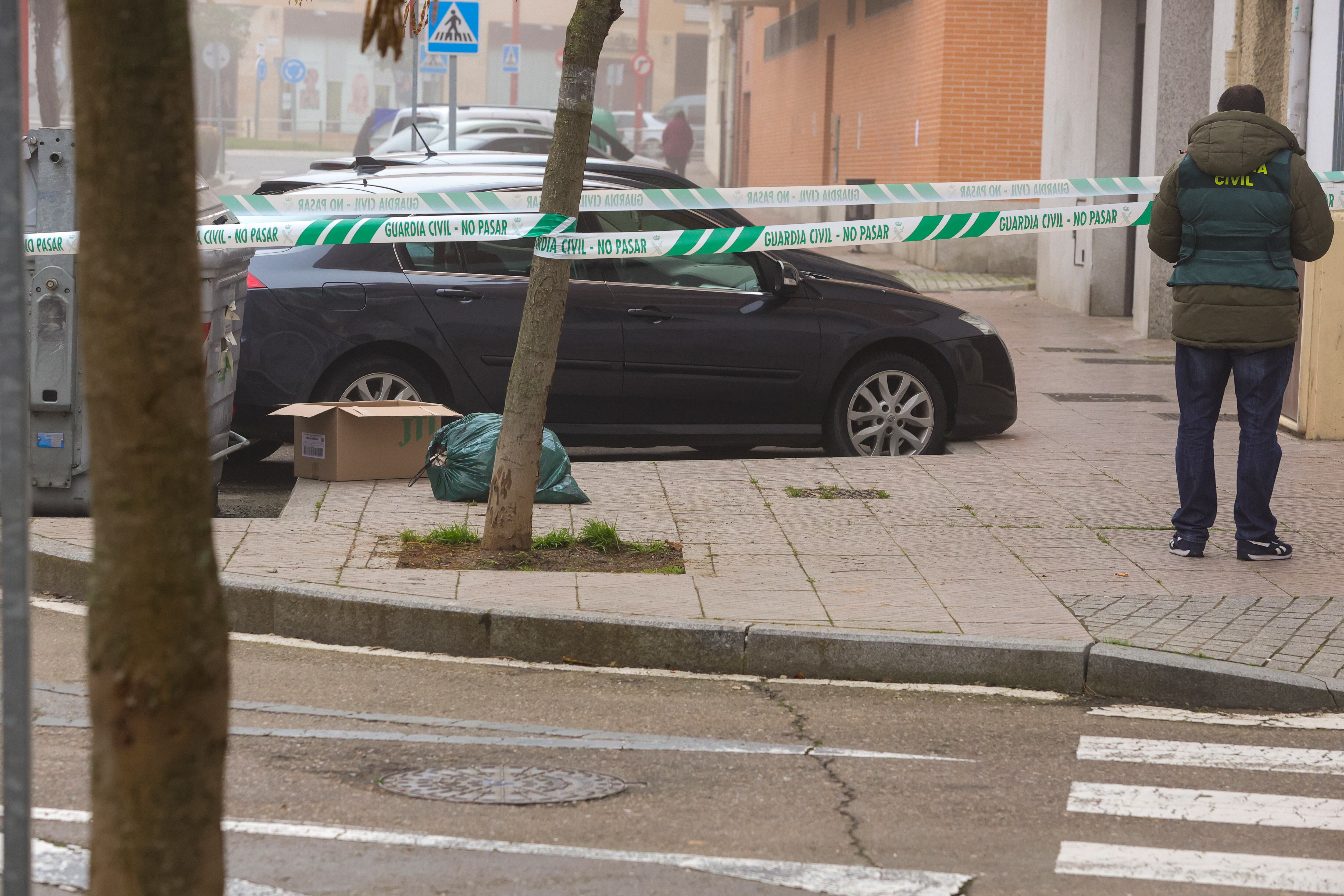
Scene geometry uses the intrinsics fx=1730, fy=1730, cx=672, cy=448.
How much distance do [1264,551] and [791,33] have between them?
31.7 m

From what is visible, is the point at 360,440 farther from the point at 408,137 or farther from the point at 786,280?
the point at 408,137

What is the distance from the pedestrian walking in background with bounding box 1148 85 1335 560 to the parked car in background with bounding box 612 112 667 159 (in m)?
47.6

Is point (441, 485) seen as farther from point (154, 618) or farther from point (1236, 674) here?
point (154, 618)

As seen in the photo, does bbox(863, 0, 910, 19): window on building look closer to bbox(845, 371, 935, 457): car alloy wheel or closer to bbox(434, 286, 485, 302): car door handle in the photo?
bbox(845, 371, 935, 457): car alloy wheel

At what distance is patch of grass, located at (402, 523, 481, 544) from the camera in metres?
7.36

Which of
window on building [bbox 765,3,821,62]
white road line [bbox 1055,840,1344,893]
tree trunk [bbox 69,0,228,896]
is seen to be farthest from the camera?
window on building [bbox 765,3,821,62]

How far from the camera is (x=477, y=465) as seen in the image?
823 cm

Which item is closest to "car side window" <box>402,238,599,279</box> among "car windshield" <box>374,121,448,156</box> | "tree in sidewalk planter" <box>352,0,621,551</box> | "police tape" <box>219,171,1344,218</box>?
"police tape" <box>219,171,1344,218</box>

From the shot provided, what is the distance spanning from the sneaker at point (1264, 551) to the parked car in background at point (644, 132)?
157 feet

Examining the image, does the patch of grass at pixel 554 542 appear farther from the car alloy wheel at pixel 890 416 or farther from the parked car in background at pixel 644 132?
the parked car in background at pixel 644 132

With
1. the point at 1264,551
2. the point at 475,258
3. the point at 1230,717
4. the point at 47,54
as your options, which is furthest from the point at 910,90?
the point at 1230,717

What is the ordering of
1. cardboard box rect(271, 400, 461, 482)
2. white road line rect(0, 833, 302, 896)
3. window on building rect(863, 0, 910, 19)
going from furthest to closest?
1. window on building rect(863, 0, 910, 19)
2. cardboard box rect(271, 400, 461, 482)
3. white road line rect(0, 833, 302, 896)

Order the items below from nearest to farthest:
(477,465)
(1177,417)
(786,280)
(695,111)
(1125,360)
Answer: (477,465) < (786,280) < (1177,417) < (1125,360) < (695,111)

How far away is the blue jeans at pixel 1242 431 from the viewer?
282 inches
